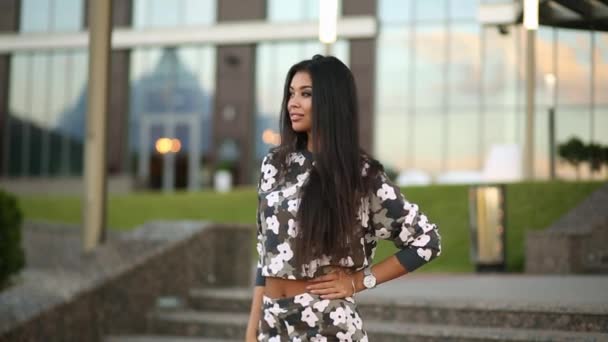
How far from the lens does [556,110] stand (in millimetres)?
13219

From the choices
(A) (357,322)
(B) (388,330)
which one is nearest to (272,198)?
(A) (357,322)

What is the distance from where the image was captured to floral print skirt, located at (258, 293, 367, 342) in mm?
2930

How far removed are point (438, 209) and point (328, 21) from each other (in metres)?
7.20

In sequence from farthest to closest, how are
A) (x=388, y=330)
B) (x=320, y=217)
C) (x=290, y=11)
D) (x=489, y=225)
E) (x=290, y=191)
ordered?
(x=290, y=11) → (x=489, y=225) → (x=388, y=330) → (x=290, y=191) → (x=320, y=217)

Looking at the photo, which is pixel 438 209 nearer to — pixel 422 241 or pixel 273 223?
pixel 422 241

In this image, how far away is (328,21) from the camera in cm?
863

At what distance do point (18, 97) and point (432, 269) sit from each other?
2236 cm

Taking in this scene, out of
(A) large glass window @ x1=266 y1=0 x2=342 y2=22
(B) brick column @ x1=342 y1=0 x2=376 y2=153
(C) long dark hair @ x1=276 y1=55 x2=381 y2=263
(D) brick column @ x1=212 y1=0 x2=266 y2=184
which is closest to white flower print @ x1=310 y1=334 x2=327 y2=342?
(C) long dark hair @ x1=276 y1=55 x2=381 y2=263

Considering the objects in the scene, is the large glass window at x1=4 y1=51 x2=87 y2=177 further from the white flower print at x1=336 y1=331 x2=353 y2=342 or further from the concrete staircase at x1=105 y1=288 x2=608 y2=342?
the white flower print at x1=336 y1=331 x2=353 y2=342

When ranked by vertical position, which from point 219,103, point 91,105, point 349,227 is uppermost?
point 219,103

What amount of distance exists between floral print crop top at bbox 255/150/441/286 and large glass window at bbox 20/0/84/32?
28.5m

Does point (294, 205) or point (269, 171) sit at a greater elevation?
point (269, 171)

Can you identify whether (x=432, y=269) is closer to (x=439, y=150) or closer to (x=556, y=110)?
(x=556, y=110)

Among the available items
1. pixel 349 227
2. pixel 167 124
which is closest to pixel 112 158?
pixel 167 124
